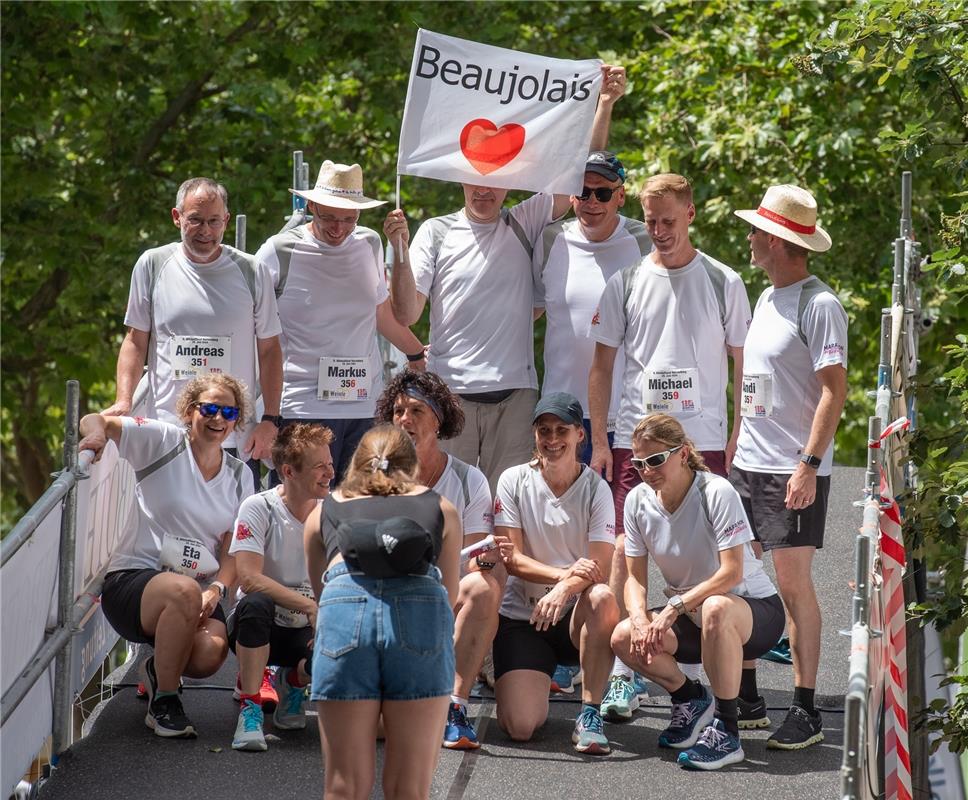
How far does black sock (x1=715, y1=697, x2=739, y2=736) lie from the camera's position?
5945 millimetres

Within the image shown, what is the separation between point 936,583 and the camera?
312 inches

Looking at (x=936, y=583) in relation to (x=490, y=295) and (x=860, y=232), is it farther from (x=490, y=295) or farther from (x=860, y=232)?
(x=860, y=232)

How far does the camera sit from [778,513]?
6363mm

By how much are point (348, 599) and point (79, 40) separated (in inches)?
425

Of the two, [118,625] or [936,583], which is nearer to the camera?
[118,625]

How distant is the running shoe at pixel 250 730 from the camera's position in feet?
19.4

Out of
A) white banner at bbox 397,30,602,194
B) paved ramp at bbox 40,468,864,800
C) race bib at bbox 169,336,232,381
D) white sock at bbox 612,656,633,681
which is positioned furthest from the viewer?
white banner at bbox 397,30,602,194

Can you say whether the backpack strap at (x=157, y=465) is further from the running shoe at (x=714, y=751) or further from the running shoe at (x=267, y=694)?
the running shoe at (x=714, y=751)

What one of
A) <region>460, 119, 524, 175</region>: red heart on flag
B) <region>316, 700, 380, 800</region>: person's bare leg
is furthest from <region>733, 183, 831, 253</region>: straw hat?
<region>316, 700, 380, 800</region>: person's bare leg

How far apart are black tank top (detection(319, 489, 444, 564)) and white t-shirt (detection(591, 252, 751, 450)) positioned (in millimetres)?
2046

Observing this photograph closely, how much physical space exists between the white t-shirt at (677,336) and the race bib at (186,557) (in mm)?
1753

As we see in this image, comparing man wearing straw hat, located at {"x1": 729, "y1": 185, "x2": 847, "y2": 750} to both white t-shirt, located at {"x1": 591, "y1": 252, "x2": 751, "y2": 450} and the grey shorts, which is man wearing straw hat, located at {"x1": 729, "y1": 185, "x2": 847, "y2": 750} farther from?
white t-shirt, located at {"x1": 591, "y1": 252, "x2": 751, "y2": 450}

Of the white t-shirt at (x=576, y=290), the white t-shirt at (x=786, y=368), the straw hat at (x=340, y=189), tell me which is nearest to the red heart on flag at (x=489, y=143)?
the white t-shirt at (x=576, y=290)

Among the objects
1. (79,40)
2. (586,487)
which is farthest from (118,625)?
(79,40)
